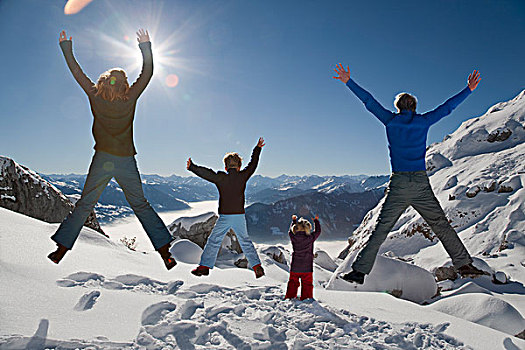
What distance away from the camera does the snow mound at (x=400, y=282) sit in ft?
28.1

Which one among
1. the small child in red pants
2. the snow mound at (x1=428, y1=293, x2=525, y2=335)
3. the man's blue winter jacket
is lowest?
the snow mound at (x1=428, y1=293, x2=525, y2=335)

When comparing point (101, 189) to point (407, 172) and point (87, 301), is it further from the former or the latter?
point (407, 172)

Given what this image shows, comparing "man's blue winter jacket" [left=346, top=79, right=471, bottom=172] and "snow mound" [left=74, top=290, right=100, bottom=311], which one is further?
"man's blue winter jacket" [left=346, top=79, right=471, bottom=172]

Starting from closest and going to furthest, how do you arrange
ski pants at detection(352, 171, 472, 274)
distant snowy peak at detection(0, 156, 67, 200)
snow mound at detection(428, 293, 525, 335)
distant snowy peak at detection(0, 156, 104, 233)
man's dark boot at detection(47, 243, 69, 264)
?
man's dark boot at detection(47, 243, 69, 264) < ski pants at detection(352, 171, 472, 274) < snow mound at detection(428, 293, 525, 335) < distant snowy peak at detection(0, 156, 104, 233) < distant snowy peak at detection(0, 156, 67, 200)

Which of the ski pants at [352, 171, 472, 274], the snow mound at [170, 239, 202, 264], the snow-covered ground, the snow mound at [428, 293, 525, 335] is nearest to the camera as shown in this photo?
the snow-covered ground

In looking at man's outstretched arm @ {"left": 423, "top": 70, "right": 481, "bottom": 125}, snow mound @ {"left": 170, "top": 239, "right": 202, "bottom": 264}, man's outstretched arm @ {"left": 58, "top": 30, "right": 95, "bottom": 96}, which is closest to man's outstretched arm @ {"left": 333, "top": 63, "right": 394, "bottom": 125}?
man's outstretched arm @ {"left": 423, "top": 70, "right": 481, "bottom": 125}

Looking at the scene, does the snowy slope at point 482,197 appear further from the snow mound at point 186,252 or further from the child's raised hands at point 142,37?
the child's raised hands at point 142,37

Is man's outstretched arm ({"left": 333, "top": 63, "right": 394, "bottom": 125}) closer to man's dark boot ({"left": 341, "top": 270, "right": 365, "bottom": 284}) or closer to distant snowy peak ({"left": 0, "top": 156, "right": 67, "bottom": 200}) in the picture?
man's dark boot ({"left": 341, "top": 270, "right": 365, "bottom": 284})

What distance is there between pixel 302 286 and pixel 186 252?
8.75 m

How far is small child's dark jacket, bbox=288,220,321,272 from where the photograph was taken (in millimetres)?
4473

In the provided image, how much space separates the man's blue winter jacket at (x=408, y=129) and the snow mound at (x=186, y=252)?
975 cm

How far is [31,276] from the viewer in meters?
3.28

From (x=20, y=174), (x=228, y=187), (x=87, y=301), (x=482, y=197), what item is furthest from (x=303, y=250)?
(x=482, y=197)

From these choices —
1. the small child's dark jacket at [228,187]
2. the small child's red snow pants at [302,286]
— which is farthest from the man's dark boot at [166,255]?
the small child's red snow pants at [302,286]
